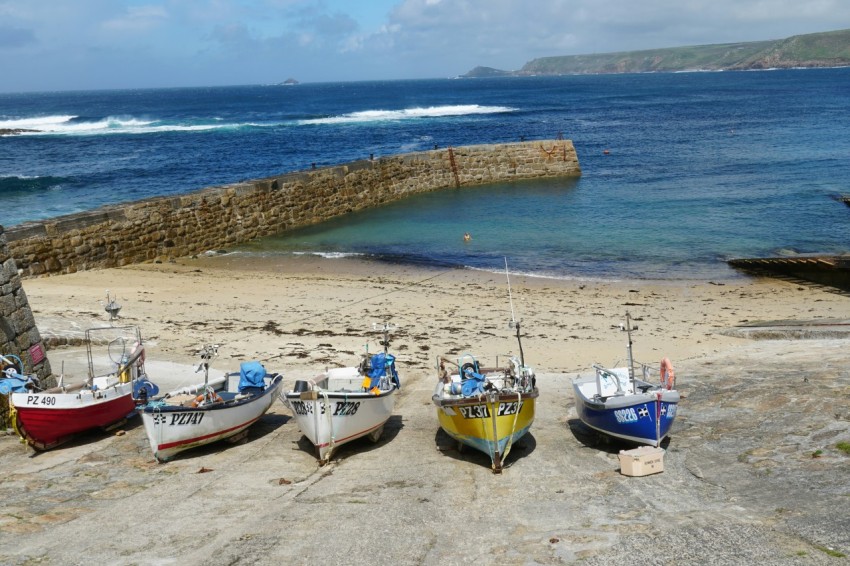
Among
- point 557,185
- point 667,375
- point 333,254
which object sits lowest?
point 333,254

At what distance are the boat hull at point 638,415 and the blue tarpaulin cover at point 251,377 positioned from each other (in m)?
4.81

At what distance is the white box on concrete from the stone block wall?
8.79 meters

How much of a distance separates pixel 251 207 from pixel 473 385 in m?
19.0

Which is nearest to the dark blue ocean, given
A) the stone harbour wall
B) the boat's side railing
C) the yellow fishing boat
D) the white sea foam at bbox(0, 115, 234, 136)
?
the stone harbour wall

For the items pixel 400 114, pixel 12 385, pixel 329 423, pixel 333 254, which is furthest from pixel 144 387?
pixel 400 114

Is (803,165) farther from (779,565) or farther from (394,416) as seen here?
(779,565)

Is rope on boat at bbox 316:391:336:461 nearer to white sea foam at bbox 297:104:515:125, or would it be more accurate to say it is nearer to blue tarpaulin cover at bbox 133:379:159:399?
blue tarpaulin cover at bbox 133:379:159:399

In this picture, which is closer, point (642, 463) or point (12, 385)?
point (642, 463)

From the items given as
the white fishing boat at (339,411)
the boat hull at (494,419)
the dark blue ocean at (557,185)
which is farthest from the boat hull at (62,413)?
the dark blue ocean at (557,185)

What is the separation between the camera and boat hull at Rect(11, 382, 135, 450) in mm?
11367

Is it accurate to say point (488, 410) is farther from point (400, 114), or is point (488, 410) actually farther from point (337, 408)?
point (400, 114)

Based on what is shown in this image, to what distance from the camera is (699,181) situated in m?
39.3

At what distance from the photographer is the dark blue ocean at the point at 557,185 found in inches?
1058

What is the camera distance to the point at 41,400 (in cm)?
1140
